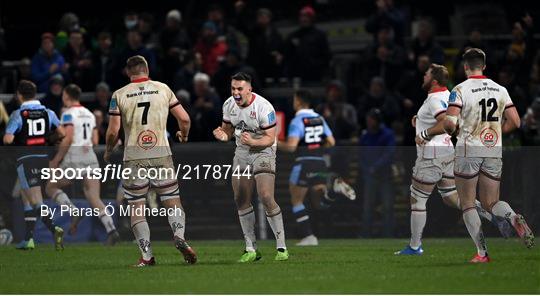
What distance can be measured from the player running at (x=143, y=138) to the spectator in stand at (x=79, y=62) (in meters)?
9.91

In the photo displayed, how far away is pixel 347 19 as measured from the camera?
1260 inches

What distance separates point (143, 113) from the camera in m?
18.2

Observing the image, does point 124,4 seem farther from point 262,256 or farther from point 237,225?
point 262,256

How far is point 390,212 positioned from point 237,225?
8.63ft

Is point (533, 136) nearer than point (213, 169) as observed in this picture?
No

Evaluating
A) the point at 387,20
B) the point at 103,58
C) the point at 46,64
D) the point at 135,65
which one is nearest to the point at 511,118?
the point at 135,65

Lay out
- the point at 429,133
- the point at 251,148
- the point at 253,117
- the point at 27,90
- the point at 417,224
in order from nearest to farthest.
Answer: the point at 253,117 → the point at 251,148 → the point at 429,133 → the point at 417,224 → the point at 27,90

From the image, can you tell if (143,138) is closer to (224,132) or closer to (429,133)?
(224,132)

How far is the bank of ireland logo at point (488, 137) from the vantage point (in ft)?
59.6

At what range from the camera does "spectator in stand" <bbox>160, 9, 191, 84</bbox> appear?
28.1 metres

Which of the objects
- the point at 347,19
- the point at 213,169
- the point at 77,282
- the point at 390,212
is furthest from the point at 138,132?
the point at 347,19

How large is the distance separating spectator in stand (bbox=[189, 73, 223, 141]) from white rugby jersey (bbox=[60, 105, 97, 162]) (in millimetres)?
3196

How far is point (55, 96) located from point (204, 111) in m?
2.72

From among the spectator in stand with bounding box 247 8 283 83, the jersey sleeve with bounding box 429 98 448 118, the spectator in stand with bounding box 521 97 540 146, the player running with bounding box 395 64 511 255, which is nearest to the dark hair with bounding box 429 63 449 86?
the player running with bounding box 395 64 511 255
